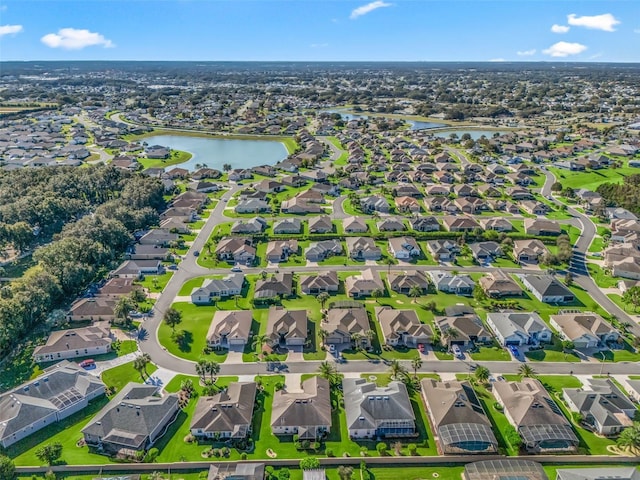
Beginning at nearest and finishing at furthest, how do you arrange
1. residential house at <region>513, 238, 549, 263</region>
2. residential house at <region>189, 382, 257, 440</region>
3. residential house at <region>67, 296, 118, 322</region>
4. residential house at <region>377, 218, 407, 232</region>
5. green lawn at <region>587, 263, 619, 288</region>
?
residential house at <region>189, 382, 257, 440</region>
residential house at <region>67, 296, 118, 322</region>
green lawn at <region>587, 263, 619, 288</region>
residential house at <region>513, 238, 549, 263</region>
residential house at <region>377, 218, 407, 232</region>

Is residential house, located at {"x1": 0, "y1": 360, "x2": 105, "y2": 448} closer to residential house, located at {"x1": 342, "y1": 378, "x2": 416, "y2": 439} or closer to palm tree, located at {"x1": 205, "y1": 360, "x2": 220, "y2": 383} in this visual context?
palm tree, located at {"x1": 205, "y1": 360, "x2": 220, "y2": 383}

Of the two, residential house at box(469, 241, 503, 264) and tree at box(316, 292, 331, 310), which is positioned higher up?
Answer: residential house at box(469, 241, 503, 264)

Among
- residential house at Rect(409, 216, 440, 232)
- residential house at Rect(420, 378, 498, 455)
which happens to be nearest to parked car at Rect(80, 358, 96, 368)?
residential house at Rect(420, 378, 498, 455)

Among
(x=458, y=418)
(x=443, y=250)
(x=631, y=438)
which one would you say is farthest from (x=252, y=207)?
(x=631, y=438)

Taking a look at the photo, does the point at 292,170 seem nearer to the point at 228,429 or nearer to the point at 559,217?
the point at 559,217

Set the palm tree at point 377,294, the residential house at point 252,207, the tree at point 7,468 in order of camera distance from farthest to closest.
Result: the residential house at point 252,207, the palm tree at point 377,294, the tree at point 7,468

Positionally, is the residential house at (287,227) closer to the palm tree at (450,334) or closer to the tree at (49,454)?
the palm tree at (450,334)

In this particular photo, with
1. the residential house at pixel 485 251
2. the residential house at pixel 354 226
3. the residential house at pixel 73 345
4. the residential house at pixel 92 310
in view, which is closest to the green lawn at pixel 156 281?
the residential house at pixel 92 310

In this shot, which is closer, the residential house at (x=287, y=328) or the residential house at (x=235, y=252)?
the residential house at (x=287, y=328)
